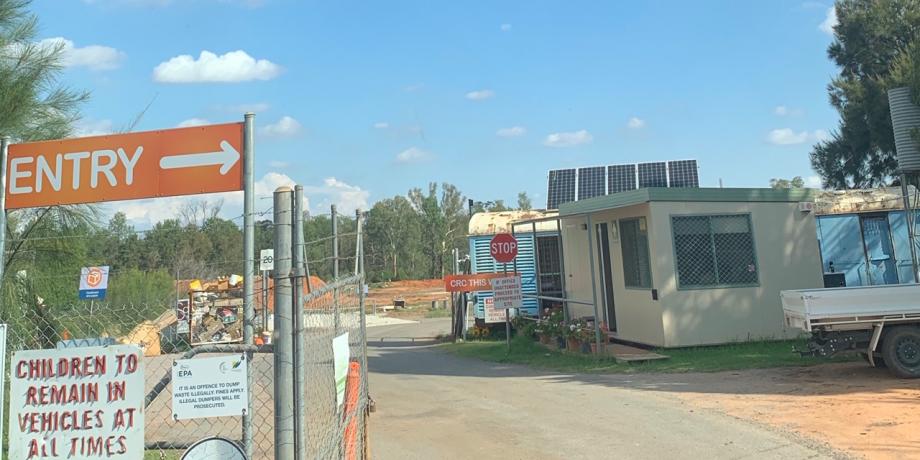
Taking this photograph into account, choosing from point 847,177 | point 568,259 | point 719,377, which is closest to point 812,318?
point 719,377

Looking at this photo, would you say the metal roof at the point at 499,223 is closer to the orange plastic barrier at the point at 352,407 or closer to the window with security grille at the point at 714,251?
the window with security grille at the point at 714,251

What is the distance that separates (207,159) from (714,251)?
1168 centimetres

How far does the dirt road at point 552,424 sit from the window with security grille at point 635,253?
343 centimetres

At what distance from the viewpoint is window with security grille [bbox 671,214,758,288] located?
13.1m

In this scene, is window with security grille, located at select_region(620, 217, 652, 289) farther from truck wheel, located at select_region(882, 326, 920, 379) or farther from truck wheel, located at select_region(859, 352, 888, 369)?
truck wheel, located at select_region(882, 326, 920, 379)

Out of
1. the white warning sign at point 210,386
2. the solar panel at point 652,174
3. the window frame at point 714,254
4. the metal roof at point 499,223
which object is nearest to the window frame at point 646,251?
the window frame at point 714,254

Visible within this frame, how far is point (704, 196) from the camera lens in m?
13.3

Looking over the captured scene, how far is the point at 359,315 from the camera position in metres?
5.88

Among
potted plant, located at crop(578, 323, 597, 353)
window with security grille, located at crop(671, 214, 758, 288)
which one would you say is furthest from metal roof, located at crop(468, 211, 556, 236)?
window with security grille, located at crop(671, 214, 758, 288)

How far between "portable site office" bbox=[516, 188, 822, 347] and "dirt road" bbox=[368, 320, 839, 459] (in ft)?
10.1

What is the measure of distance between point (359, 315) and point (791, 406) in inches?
227

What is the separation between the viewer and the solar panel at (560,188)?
68.7 ft

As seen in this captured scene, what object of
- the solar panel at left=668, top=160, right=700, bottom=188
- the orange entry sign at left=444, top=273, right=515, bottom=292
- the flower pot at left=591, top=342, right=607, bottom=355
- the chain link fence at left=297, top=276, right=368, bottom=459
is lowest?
the flower pot at left=591, top=342, right=607, bottom=355

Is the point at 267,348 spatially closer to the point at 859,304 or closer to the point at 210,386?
the point at 210,386
